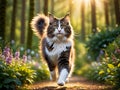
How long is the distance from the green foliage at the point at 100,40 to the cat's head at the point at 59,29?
312 inches

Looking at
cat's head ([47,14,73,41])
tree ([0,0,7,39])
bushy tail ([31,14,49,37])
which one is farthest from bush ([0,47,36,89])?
tree ([0,0,7,39])

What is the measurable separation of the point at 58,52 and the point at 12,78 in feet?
6.88

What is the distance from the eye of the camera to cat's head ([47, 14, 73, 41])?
9.65 metres

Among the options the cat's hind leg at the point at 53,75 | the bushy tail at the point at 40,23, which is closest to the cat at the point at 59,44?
the cat's hind leg at the point at 53,75

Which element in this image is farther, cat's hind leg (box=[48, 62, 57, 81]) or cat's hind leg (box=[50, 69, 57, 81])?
cat's hind leg (box=[50, 69, 57, 81])

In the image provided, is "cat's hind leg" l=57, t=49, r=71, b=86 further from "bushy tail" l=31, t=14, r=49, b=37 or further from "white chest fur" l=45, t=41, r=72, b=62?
"bushy tail" l=31, t=14, r=49, b=37

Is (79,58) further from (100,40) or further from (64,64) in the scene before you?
(64,64)

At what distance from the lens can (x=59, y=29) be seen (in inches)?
376

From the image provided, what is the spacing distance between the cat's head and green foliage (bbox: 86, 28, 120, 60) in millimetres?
7916

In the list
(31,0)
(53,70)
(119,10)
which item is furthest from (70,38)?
(119,10)

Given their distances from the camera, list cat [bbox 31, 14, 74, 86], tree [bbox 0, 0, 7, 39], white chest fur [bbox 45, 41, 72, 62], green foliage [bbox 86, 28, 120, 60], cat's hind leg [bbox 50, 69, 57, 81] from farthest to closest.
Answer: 1. green foliage [bbox 86, 28, 120, 60]
2. tree [bbox 0, 0, 7, 39]
3. cat's hind leg [bbox 50, 69, 57, 81]
4. white chest fur [bbox 45, 41, 72, 62]
5. cat [bbox 31, 14, 74, 86]

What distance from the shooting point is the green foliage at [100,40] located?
1781cm

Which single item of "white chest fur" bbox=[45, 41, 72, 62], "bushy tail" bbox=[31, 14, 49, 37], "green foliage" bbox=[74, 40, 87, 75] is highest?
"bushy tail" bbox=[31, 14, 49, 37]

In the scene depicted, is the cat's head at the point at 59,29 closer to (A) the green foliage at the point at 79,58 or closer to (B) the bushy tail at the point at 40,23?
(B) the bushy tail at the point at 40,23
